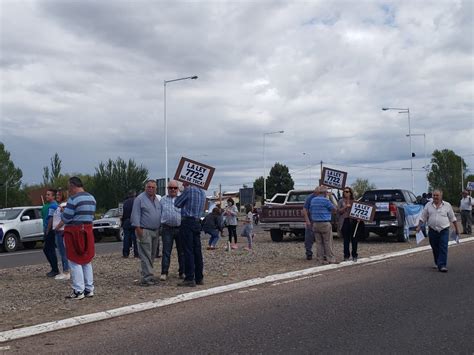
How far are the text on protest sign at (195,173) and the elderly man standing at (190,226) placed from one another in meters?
1.19

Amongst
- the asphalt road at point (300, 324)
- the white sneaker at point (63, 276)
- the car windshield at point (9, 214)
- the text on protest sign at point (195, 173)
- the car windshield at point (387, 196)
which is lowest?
the asphalt road at point (300, 324)

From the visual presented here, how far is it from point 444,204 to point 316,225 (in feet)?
8.75

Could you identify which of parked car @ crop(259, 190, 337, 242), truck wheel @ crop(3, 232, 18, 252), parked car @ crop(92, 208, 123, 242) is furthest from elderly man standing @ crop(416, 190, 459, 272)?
truck wheel @ crop(3, 232, 18, 252)

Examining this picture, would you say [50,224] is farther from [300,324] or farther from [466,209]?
[466,209]

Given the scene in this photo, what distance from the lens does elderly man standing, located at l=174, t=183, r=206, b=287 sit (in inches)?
369

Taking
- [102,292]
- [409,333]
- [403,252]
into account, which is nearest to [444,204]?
[403,252]

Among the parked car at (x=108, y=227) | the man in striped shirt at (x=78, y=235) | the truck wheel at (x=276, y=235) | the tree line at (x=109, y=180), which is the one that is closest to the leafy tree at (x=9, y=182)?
the tree line at (x=109, y=180)

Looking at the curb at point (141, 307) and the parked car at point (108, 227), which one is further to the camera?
the parked car at point (108, 227)

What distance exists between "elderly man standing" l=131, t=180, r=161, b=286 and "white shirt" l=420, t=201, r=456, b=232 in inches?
215

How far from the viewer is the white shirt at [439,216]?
11.1 meters

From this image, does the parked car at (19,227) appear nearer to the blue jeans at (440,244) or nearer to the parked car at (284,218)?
the parked car at (284,218)

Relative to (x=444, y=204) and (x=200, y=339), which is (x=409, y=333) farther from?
(x=444, y=204)

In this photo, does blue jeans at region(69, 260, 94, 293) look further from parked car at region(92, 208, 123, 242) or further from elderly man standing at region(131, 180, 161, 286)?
parked car at region(92, 208, 123, 242)

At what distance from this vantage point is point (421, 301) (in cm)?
810
